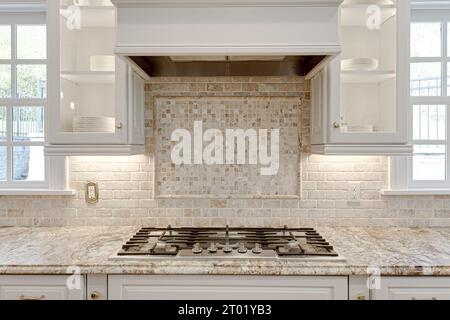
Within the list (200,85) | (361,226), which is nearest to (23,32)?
(200,85)

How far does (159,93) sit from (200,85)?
26 centimetres

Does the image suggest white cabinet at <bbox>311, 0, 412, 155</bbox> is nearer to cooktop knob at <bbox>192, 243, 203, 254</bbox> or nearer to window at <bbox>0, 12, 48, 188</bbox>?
cooktop knob at <bbox>192, 243, 203, 254</bbox>

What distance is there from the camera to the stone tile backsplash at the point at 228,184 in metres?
2.48

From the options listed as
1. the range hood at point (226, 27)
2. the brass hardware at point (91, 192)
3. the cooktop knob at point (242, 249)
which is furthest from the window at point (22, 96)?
the cooktop knob at point (242, 249)

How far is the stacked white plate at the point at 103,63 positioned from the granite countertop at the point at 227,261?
936mm

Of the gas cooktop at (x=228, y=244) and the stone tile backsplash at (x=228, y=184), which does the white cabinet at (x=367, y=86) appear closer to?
the stone tile backsplash at (x=228, y=184)

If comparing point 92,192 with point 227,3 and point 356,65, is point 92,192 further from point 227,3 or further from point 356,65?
point 356,65

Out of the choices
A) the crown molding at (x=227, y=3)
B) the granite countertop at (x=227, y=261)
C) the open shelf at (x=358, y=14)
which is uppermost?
the open shelf at (x=358, y=14)

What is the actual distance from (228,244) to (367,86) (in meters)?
1.15

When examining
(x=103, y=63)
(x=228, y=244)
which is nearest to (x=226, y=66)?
(x=103, y=63)

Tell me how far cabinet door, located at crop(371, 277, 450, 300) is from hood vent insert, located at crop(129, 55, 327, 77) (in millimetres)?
1166

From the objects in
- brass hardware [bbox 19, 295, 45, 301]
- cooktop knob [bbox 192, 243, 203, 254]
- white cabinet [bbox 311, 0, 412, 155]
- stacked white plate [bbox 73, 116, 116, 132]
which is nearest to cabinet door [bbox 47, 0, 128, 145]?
stacked white plate [bbox 73, 116, 116, 132]

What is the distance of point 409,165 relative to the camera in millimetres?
2555
